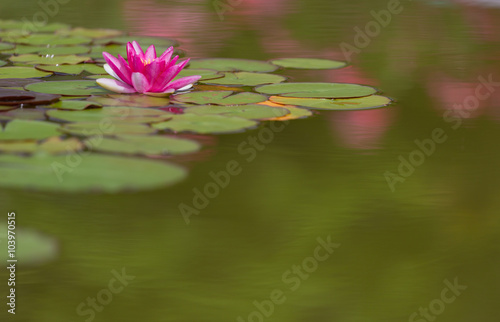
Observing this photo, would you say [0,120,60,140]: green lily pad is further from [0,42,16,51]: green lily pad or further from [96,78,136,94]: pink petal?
[0,42,16,51]: green lily pad

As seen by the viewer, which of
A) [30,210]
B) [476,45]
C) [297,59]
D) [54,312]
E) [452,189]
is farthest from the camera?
[476,45]

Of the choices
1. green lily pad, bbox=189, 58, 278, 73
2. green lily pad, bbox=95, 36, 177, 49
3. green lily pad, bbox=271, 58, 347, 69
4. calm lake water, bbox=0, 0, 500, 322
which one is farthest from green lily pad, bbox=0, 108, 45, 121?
green lily pad, bbox=95, 36, 177, 49

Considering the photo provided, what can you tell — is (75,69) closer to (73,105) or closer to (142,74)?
(142,74)

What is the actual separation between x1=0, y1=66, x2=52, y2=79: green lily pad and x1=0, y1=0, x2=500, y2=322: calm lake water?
813 millimetres

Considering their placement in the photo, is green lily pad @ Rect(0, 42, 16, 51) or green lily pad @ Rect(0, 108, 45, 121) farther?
green lily pad @ Rect(0, 42, 16, 51)

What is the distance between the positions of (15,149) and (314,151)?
1.99 feet

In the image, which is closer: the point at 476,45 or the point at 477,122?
the point at 477,122

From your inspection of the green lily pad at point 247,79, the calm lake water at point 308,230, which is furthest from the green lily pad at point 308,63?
the calm lake water at point 308,230

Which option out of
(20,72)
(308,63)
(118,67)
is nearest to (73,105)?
(118,67)

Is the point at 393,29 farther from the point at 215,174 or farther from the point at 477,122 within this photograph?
the point at 215,174

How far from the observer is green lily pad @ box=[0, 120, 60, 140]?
162cm

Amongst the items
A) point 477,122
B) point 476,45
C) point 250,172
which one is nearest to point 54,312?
point 250,172

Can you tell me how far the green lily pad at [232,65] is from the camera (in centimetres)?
249

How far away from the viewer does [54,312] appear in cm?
96
